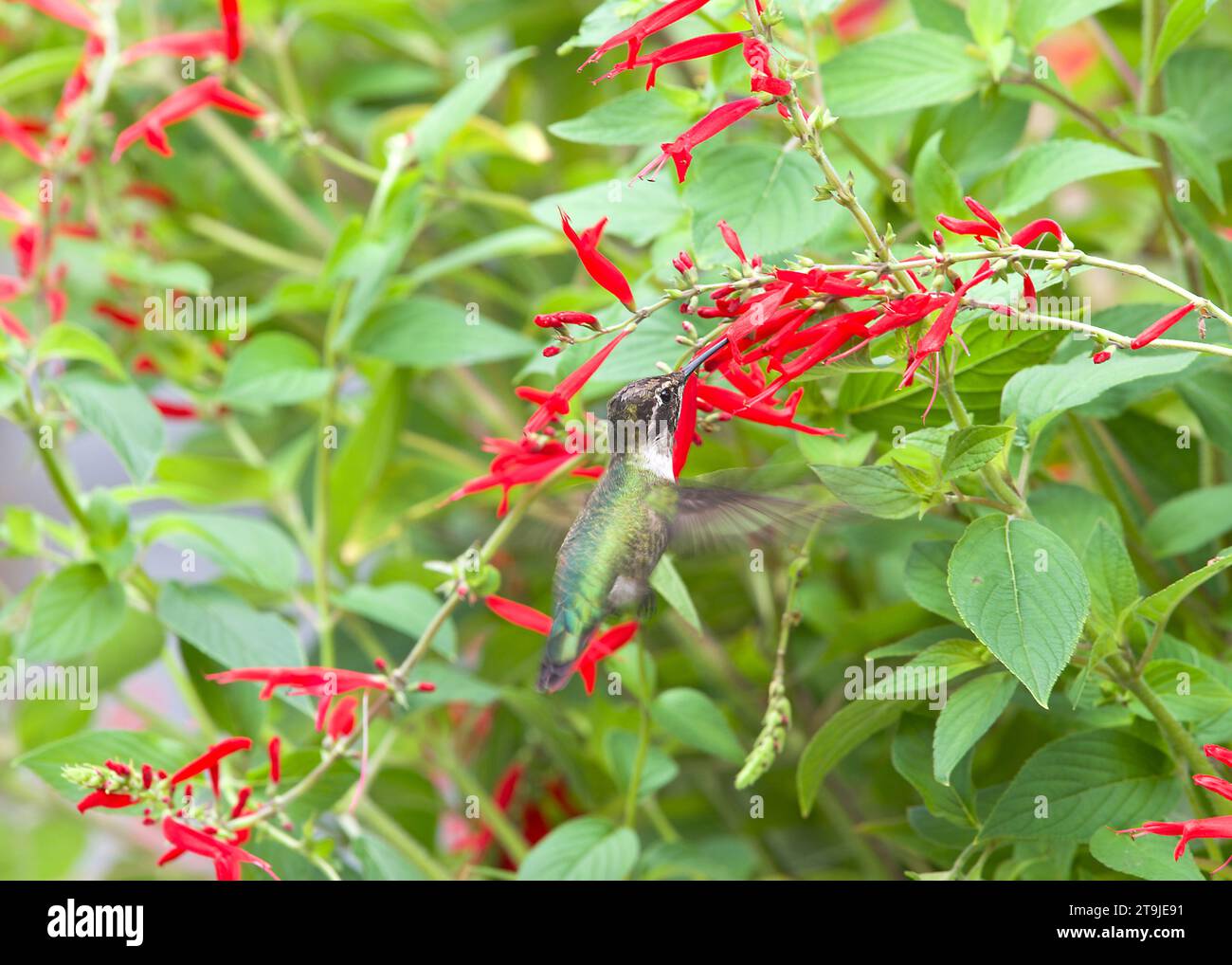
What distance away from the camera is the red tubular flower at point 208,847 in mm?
536

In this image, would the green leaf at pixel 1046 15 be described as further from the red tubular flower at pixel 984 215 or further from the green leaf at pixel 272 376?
the green leaf at pixel 272 376

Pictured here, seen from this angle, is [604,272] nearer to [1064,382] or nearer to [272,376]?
[1064,382]

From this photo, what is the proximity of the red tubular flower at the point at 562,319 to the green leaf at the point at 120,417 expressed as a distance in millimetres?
289

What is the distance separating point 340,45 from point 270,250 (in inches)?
11.7

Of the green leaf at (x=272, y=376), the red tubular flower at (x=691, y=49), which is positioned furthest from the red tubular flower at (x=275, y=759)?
the red tubular flower at (x=691, y=49)

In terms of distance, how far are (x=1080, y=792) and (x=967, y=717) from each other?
7 centimetres

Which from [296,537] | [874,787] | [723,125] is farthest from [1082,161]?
[296,537]

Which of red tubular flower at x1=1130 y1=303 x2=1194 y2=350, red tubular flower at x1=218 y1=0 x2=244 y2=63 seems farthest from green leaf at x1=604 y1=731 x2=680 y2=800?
red tubular flower at x1=218 y1=0 x2=244 y2=63

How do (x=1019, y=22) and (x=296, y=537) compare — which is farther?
(x=296, y=537)

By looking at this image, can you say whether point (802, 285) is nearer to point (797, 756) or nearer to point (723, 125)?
point (723, 125)

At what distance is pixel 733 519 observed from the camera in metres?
0.54

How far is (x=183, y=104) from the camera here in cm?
75

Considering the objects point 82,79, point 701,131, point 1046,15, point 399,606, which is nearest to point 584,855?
point 399,606

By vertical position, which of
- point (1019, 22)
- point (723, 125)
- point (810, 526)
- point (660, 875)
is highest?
point (1019, 22)
